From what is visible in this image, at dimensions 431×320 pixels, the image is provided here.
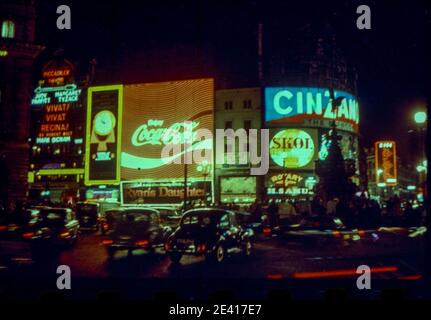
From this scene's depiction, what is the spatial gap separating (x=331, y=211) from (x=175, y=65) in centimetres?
4346

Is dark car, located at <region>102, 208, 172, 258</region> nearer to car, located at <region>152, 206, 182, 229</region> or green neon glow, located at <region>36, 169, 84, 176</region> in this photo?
car, located at <region>152, 206, 182, 229</region>

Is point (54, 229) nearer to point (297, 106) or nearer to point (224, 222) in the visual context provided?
point (224, 222)

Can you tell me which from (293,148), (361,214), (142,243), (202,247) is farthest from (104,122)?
(202,247)

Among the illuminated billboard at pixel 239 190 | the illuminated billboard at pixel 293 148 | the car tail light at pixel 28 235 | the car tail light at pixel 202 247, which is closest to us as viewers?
the car tail light at pixel 202 247

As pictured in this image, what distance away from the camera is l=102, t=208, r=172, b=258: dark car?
50.2 ft

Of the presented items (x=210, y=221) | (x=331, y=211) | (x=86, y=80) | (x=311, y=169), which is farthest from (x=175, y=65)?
(x=210, y=221)

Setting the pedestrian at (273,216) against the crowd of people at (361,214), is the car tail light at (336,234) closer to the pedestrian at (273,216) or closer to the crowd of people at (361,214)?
the crowd of people at (361,214)

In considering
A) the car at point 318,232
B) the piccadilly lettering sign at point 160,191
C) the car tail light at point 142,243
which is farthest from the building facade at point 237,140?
the car tail light at point 142,243

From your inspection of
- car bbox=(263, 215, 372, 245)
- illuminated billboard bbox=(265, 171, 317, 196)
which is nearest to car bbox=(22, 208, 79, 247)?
car bbox=(263, 215, 372, 245)

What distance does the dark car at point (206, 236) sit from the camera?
43.9ft

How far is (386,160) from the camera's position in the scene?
64688mm

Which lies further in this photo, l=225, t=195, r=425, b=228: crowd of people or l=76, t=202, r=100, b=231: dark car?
l=76, t=202, r=100, b=231: dark car

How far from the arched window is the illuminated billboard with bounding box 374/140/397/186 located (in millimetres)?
48028

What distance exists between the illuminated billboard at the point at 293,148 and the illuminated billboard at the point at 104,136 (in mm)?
17584
